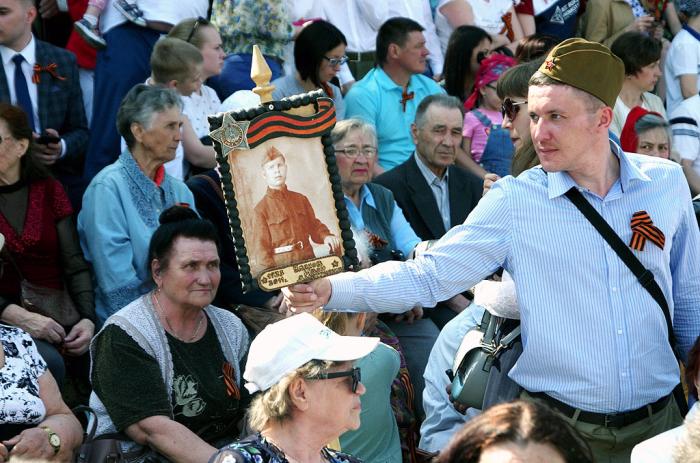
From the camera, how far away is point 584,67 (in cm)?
408

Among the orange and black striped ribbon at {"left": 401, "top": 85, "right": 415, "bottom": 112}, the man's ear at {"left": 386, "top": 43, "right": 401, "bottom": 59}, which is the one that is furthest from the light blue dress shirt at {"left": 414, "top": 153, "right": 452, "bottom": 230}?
the man's ear at {"left": 386, "top": 43, "right": 401, "bottom": 59}

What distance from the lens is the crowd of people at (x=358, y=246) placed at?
3900 millimetres

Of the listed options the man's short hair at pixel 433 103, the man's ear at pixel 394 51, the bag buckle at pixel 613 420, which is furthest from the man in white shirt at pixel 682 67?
the bag buckle at pixel 613 420

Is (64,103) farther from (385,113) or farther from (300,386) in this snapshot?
(300,386)

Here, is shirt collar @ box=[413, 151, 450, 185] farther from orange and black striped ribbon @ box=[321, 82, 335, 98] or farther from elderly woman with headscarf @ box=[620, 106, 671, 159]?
elderly woman with headscarf @ box=[620, 106, 671, 159]

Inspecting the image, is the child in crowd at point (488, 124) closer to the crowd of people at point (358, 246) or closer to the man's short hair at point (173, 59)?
the crowd of people at point (358, 246)

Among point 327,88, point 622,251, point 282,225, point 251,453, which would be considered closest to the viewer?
point 251,453

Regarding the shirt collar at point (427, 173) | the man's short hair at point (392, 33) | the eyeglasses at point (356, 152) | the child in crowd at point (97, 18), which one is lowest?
the shirt collar at point (427, 173)

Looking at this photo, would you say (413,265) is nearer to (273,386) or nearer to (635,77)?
(273,386)

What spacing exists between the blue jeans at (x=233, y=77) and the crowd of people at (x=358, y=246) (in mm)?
36

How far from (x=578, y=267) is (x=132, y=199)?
9.98ft

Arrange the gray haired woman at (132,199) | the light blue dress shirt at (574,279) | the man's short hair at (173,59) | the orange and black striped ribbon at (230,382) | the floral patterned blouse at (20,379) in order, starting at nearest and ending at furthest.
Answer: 1. the light blue dress shirt at (574,279)
2. the floral patterned blouse at (20,379)
3. the orange and black striped ribbon at (230,382)
4. the gray haired woman at (132,199)
5. the man's short hair at (173,59)

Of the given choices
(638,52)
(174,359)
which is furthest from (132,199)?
(638,52)

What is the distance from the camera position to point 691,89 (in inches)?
389
